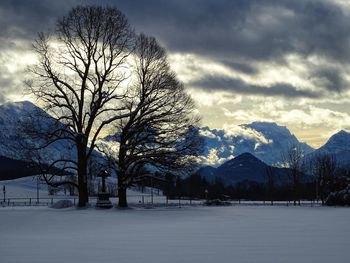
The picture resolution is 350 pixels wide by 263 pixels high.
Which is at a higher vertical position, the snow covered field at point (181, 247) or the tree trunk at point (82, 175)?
the tree trunk at point (82, 175)

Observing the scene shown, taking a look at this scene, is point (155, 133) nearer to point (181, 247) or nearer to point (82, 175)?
point (82, 175)

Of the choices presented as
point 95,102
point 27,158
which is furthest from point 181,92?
point 27,158

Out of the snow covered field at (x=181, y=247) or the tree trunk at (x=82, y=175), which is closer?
the snow covered field at (x=181, y=247)

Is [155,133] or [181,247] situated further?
[155,133]

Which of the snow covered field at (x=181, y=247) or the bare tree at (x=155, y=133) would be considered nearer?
the snow covered field at (x=181, y=247)

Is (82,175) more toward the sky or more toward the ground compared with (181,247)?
more toward the sky

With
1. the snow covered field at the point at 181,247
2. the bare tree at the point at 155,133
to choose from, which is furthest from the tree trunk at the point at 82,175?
the snow covered field at the point at 181,247

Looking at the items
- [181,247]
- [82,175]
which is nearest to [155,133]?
[82,175]

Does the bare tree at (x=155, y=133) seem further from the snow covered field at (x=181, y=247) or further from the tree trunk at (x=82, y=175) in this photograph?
the snow covered field at (x=181, y=247)

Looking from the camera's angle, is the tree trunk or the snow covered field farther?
the tree trunk

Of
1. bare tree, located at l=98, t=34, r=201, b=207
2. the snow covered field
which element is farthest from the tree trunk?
the snow covered field

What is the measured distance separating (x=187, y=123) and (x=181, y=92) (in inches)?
108

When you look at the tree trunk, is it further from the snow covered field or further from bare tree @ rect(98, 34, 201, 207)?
the snow covered field

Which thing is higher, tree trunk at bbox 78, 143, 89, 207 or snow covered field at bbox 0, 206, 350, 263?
tree trunk at bbox 78, 143, 89, 207
